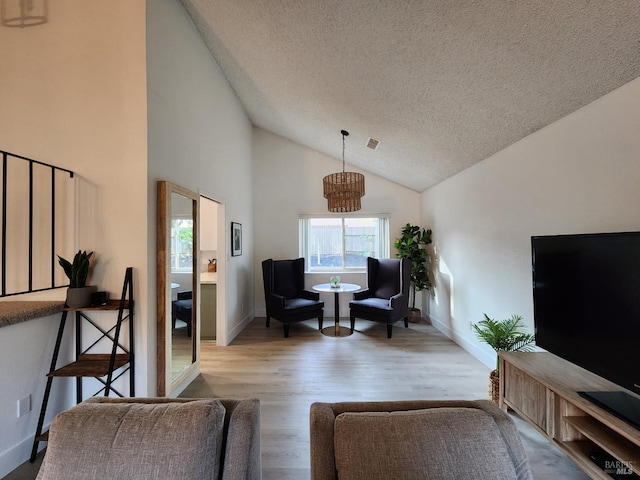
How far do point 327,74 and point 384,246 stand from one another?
128 inches

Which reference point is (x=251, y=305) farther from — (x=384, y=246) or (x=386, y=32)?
(x=386, y=32)

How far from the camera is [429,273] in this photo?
4695mm

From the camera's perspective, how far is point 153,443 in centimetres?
83

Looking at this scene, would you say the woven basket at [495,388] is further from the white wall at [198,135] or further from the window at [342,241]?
the window at [342,241]

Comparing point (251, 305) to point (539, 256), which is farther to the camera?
point (251, 305)

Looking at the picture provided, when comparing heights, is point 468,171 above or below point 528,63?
below

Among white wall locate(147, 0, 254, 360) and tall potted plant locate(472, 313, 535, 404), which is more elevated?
white wall locate(147, 0, 254, 360)

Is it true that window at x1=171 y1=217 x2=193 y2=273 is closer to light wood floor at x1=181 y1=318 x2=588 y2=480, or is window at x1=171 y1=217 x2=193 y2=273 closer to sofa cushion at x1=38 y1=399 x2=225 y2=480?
light wood floor at x1=181 y1=318 x2=588 y2=480

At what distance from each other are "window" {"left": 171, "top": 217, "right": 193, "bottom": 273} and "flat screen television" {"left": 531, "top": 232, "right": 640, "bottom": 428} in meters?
2.91

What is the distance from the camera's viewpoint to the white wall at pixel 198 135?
87.1 inches

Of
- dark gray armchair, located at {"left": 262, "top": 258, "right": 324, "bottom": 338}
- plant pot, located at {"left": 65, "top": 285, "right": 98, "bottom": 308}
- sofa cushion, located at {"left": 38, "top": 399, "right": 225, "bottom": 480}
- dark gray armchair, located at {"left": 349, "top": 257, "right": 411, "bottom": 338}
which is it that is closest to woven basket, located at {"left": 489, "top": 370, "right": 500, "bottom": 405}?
dark gray armchair, located at {"left": 349, "top": 257, "right": 411, "bottom": 338}

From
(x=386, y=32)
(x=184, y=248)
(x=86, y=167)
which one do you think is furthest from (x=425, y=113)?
(x=86, y=167)

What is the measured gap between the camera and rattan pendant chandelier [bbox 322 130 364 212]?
11.6ft

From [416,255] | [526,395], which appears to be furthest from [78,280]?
[416,255]
